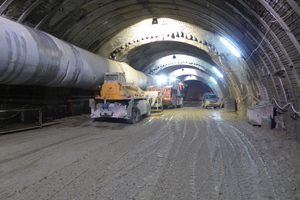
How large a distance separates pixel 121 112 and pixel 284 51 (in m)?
7.39

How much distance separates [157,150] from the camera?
19.1ft

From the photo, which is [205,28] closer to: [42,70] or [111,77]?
[111,77]

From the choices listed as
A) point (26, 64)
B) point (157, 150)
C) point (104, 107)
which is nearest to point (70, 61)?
point (26, 64)

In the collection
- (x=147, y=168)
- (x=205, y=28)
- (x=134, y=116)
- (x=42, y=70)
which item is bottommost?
(x=147, y=168)

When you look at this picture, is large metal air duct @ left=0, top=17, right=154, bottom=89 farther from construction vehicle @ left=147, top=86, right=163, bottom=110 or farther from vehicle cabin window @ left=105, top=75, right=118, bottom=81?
construction vehicle @ left=147, top=86, right=163, bottom=110

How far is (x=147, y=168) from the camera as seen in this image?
176 inches

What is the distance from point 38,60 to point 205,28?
33.3 ft

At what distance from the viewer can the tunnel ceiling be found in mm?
6746

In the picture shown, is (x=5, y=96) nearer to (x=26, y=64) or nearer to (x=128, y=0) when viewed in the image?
(x=26, y=64)

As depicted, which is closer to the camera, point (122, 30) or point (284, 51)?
point (284, 51)

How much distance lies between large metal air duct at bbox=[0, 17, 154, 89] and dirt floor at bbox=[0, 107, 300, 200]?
2.17m

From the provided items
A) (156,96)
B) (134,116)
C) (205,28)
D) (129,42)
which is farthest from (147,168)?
(156,96)

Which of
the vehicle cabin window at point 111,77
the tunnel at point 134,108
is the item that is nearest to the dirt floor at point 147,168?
the tunnel at point 134,108

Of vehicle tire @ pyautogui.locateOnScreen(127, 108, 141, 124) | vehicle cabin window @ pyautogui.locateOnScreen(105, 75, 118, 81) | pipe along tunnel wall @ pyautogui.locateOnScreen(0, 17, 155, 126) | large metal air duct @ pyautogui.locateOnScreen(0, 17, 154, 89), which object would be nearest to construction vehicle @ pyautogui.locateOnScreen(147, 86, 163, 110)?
pipe along tunnel wall @ pyautogui.locateOnScreen(0, 17, 155, 126)
